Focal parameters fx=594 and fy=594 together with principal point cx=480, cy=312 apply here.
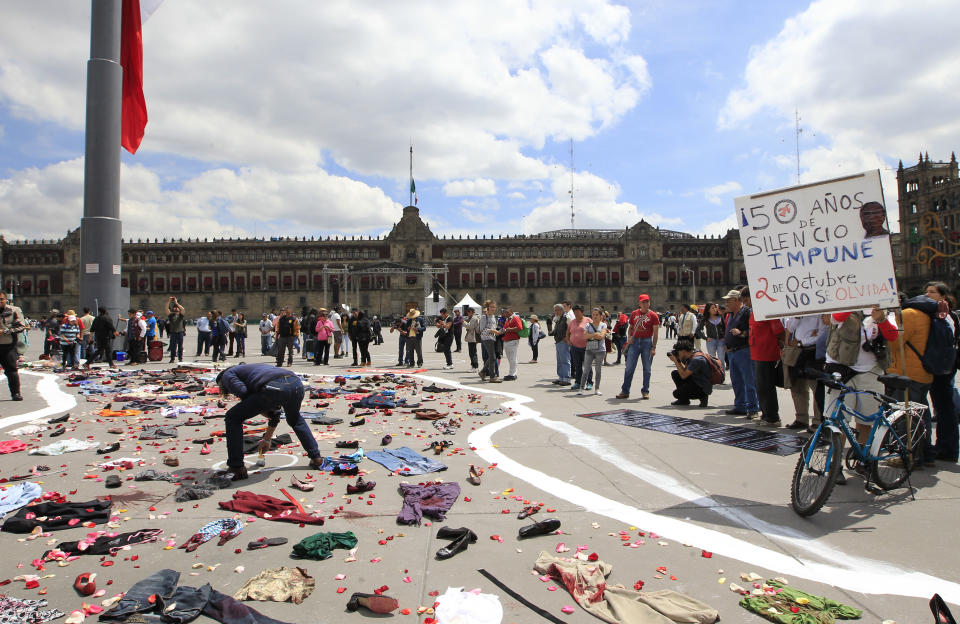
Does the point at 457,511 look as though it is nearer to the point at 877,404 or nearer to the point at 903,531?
the point at 903,531

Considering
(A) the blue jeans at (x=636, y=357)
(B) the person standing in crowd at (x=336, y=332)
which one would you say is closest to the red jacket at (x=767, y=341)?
(A) the blue jeans at (x=636, y=357)

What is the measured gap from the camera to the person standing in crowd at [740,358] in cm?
804

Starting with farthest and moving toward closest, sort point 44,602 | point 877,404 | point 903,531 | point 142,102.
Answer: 1. point 142,102
2. point 877,404
3. point 903,531
4. point 44,602

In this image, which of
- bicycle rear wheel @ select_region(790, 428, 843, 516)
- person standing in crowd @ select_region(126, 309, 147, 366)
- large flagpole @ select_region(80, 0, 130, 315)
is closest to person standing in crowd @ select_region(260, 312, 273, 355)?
person standing in crowd @ select_region(126, 309, 147, 366)

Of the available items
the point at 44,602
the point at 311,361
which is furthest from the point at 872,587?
the point at 311,361

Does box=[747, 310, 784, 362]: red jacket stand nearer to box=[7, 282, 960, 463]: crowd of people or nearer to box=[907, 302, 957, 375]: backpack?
box=[7, 282, 960, 463]: crowd of people

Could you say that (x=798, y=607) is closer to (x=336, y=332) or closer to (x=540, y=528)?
(x=540, y=528)

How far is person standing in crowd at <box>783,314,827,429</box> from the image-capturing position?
6.76m

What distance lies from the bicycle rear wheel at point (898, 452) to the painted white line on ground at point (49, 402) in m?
9.33

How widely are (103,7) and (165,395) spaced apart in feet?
31.2

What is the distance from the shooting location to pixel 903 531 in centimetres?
394

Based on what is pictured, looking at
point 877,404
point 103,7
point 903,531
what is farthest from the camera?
point 103,7

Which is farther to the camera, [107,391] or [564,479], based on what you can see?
[107,391]

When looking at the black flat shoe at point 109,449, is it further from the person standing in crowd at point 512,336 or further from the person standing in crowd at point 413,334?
the person standing in crowd at point 413,334
